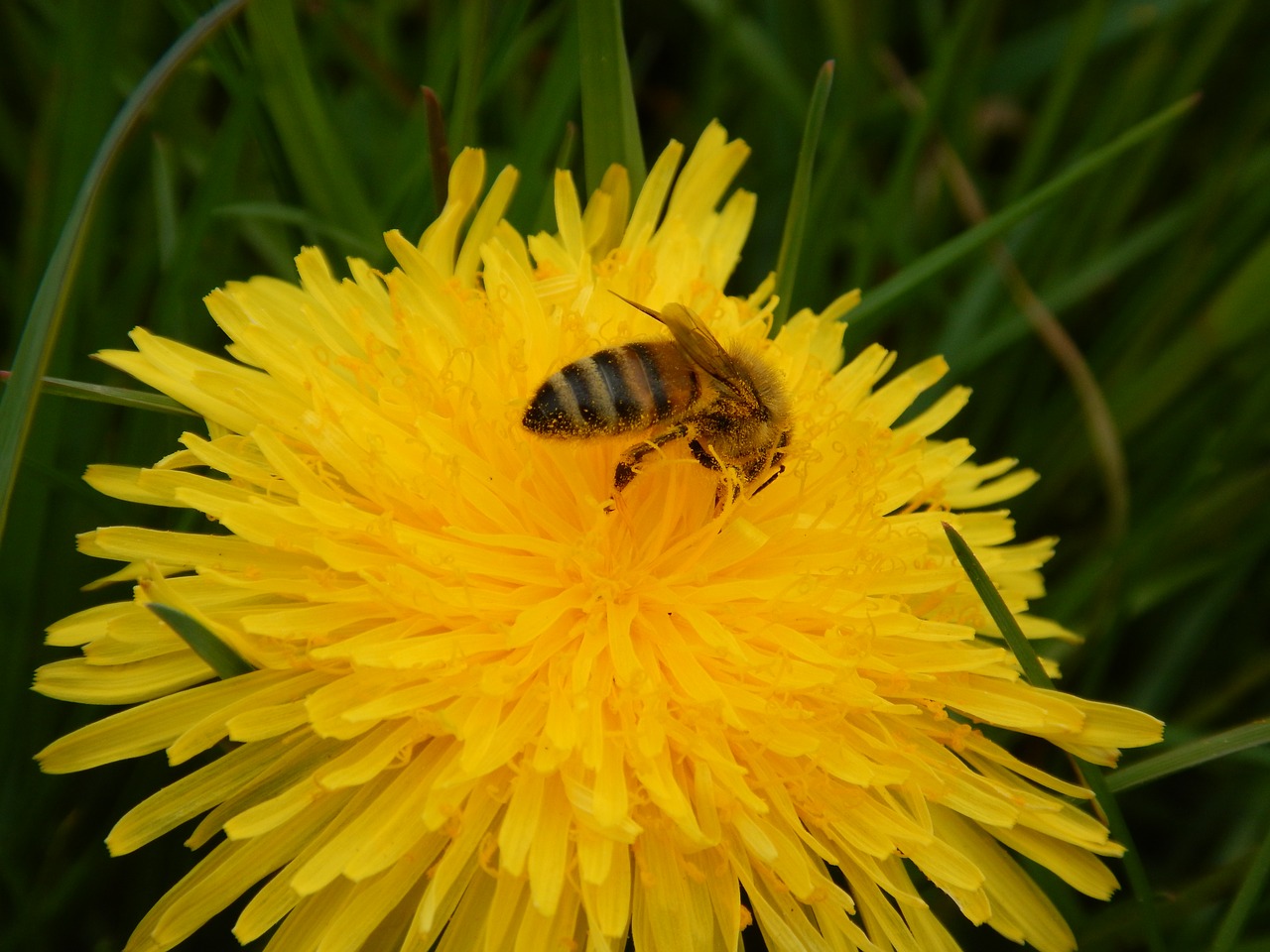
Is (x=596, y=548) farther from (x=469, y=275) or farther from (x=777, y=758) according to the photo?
(x=469, y=275)

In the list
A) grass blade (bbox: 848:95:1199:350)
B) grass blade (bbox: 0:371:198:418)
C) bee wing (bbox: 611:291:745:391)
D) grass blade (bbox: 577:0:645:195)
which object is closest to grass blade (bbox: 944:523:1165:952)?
bee wing (bbox: 611:291:745:391)

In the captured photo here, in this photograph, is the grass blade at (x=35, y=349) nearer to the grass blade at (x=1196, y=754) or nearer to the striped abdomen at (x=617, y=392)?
the striped abdomen at (x=617, y=392)

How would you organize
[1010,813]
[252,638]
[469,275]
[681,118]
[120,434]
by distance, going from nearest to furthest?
1. [252,638]
2. [1010,813]
3. [469,275]
4. [120,434]
5. [681,118]

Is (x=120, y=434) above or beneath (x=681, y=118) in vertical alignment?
beneath

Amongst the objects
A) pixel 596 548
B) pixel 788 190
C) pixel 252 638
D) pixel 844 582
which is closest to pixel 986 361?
pixel 788 190

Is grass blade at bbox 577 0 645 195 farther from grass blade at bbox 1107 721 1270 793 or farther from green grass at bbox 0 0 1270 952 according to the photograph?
grass blade at bbox 1107 721 1270 793

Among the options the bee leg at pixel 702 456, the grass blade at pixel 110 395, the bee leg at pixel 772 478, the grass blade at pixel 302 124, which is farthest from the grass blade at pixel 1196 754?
the grass blade at pixel 302 124

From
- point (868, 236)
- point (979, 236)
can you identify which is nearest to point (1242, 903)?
point (979, 236)
